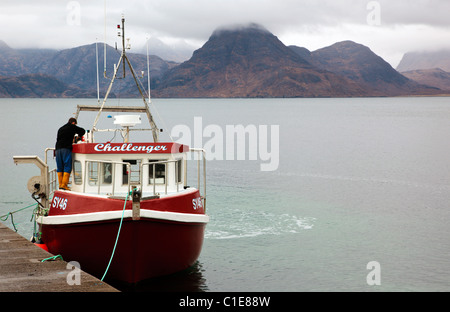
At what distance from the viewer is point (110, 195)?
14711 millimetres

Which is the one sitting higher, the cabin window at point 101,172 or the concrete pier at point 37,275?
the cabin window at point 101,172

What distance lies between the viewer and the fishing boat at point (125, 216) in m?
13.7

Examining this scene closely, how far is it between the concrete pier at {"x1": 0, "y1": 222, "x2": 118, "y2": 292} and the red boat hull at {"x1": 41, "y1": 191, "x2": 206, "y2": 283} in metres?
1.00

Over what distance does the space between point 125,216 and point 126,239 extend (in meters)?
0.68

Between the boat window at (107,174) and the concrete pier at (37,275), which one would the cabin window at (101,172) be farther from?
the concrete pier at (37,275)

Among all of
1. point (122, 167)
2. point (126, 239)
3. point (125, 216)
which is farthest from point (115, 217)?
point (122, 167)

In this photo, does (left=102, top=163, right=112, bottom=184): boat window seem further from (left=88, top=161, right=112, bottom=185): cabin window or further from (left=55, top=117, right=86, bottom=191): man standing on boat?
(left=55, top=117, right=86, bottom=191): man standing on boat

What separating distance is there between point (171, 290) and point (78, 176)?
4241 millimetres

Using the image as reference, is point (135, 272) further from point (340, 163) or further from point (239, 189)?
point (340, 163)

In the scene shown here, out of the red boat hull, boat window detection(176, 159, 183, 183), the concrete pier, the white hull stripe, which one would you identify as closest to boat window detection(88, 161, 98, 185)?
the red boat hull

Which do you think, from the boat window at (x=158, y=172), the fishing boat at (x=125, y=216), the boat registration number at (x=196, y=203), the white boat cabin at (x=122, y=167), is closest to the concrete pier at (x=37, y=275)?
the fishing boat at (x=125, y=216)

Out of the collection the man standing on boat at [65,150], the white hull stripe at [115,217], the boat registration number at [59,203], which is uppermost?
the man standing on boat at [65,150]

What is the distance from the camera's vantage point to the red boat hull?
13633 mm

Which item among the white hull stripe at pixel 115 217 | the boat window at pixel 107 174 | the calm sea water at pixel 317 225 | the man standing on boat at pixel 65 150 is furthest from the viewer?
the calm sea water at pixel 317 225
